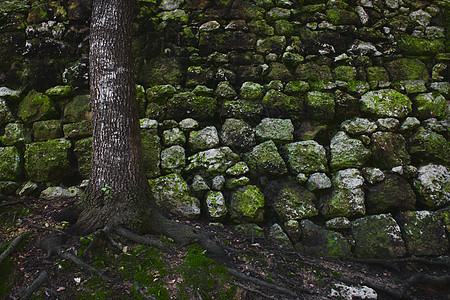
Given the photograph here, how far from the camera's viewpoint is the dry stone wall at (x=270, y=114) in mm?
2818

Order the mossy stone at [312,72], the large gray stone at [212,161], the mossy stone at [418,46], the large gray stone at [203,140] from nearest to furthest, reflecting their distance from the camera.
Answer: the large gray stone at [212,161]
the large gray stone at [203,140]
the mossy stone at [312,72]
the mossy stone at [418,46]

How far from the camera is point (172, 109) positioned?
124 inches

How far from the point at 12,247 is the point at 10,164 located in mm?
1475

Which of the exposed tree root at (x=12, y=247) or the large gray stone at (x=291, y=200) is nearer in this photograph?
the exposed tree root at (x=12, y=247)

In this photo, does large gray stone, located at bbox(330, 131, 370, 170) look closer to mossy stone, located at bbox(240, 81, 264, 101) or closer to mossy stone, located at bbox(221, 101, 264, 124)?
mossy stone, located at bbox(221, 101, 264, 124)

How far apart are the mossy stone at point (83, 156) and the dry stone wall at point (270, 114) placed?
0.02 meters

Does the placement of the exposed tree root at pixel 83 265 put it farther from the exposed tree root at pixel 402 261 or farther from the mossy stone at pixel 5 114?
the exposed tree root at pixel 402 261

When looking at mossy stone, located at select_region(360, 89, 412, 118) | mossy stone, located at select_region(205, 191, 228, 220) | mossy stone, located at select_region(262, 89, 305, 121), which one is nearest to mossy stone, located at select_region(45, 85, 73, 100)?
mossy stone, located at select_region(205, 191, 228, 220)

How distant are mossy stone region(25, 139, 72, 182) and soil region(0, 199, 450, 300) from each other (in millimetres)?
417

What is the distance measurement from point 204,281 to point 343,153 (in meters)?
2.19

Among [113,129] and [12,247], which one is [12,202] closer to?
[12,247]

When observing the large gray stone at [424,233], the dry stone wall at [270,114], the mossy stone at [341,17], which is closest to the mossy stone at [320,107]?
the dry stone wall at [270,114]

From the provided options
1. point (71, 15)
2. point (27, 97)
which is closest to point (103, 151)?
point (27, 97)

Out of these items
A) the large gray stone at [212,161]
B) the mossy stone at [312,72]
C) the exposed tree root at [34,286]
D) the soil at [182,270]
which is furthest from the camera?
the mossy stone at [312,72]
